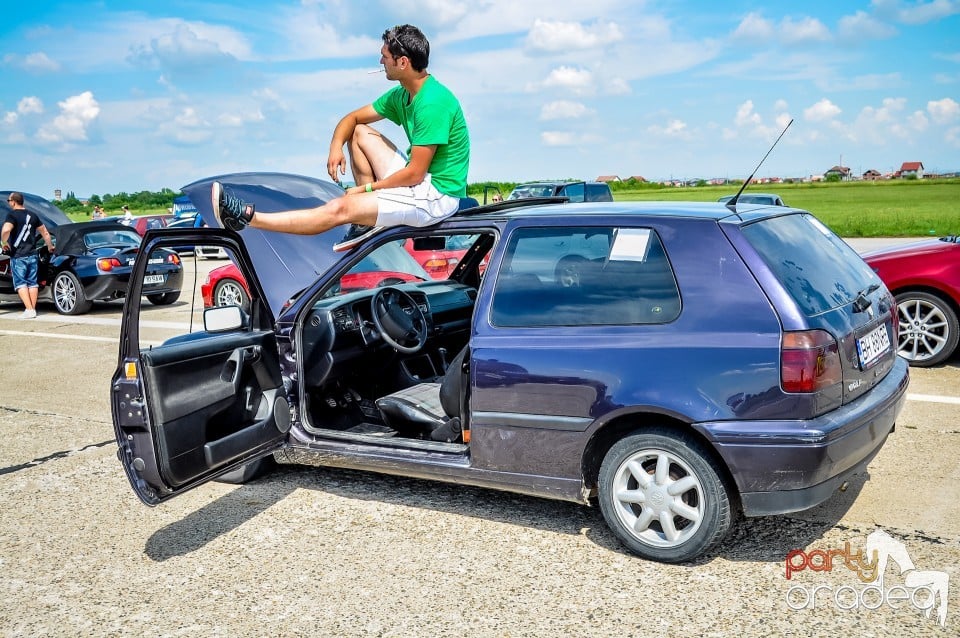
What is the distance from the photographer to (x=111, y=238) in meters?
13.8

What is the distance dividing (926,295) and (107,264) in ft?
37.8

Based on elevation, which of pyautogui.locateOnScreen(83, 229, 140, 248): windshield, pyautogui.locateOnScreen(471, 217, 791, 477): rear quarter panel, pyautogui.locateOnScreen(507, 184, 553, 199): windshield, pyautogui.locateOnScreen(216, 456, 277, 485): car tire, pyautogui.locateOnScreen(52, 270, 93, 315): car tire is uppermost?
pyautogui.locateOnScreen(507, 184, 553, 199): windshield

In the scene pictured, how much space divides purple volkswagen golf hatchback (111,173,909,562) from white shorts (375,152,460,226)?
0.14 meters

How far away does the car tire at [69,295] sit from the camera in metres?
12.9

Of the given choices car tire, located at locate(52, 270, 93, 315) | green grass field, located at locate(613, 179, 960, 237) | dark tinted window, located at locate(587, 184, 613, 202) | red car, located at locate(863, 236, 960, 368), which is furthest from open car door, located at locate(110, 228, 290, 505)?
dark tinted window, located at locate(587, 184, 613, 202)

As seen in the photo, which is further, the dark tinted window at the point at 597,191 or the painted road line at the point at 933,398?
the dark tinted window at the point at 597,191

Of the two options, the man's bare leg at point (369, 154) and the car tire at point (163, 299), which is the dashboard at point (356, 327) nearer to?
the man's bare leg at point (369, 154)

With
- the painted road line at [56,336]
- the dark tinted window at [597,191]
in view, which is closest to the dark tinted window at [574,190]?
the dark tinted window at [597,191]

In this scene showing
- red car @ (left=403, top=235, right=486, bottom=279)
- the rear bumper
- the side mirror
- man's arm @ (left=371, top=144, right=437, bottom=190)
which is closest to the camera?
the rear bumper

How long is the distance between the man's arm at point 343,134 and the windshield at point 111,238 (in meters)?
9.41

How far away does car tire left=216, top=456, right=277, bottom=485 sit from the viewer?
15.7 feet

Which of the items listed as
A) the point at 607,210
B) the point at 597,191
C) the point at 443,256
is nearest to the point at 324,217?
the point at 607,210

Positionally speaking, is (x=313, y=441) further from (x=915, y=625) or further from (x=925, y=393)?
(x=925, y=393)

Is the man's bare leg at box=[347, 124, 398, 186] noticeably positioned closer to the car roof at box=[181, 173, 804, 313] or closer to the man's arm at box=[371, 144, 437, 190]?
the car roof at box=[181, 173, 804, 313]
